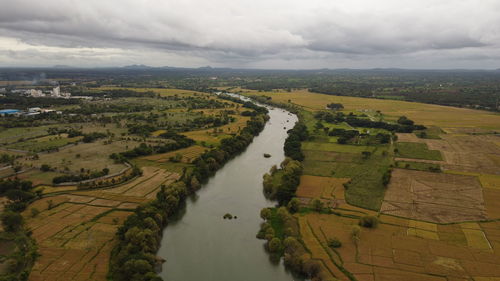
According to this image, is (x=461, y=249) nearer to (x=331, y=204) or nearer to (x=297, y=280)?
(x=331, y=204)

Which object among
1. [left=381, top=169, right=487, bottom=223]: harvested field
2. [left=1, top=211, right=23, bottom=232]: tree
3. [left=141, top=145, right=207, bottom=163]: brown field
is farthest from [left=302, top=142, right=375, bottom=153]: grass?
[left=1, top=211, right=23, bottom=232]: tree

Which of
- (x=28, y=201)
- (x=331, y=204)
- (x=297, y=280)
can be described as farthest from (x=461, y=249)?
(x=28, y=201)

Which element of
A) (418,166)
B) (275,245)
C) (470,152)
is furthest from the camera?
(470,152)

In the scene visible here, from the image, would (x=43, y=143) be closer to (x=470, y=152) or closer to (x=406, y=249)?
(x=406, y=249)

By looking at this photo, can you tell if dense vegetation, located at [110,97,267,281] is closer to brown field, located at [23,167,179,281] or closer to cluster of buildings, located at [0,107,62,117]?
brown field, located at [23,167,179,281]

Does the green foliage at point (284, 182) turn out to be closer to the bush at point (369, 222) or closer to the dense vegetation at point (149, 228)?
the bush at point (369, 222)

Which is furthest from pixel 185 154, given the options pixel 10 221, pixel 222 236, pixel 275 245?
pixel 275 245
